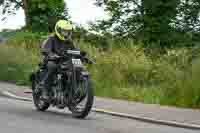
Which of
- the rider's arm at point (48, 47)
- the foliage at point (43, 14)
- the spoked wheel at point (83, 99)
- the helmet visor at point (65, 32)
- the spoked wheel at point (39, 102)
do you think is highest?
the helmet visor at point (65, 32)

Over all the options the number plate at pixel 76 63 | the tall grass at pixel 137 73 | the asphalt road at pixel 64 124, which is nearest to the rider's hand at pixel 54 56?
the number plate at pixel 76 63

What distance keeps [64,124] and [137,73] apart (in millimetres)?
8065

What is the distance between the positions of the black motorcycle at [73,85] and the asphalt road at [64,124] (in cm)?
24

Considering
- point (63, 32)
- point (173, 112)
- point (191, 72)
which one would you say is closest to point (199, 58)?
point (191, 72)

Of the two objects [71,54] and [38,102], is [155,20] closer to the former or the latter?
[38,102]

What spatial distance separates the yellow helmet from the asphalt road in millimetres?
1506

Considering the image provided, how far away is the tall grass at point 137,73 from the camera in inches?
662

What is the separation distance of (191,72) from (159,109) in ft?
7.36

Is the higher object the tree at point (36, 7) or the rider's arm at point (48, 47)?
the rider's arm at point (48, 47)

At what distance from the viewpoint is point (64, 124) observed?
12.7m

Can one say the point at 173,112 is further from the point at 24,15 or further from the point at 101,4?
the point at 24,15

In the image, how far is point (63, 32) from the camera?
14.2m

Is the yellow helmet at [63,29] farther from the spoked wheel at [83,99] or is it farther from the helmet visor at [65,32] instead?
the spoked wheel at [83,99]

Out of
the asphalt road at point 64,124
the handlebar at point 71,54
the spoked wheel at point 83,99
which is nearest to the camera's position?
the asphalt road at point 64,124
